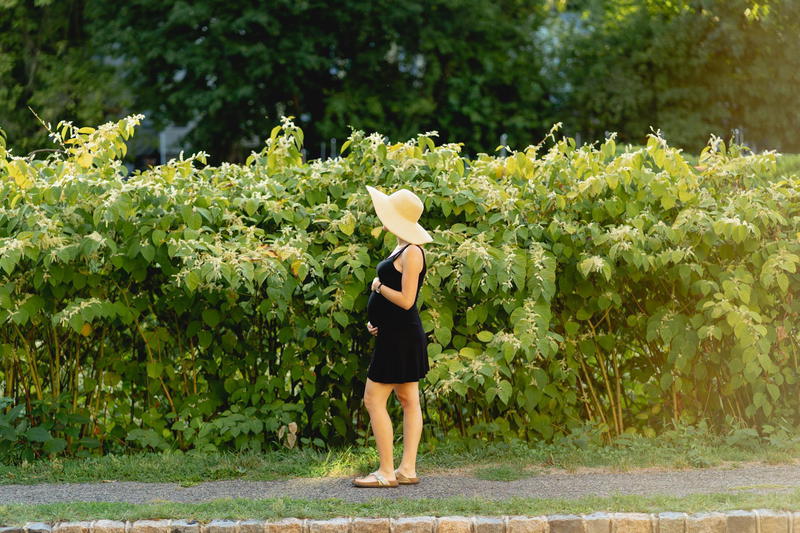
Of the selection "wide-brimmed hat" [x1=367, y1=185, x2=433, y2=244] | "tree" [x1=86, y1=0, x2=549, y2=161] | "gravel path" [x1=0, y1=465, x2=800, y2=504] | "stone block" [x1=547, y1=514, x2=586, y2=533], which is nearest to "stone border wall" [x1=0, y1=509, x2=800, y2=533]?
"stone block" [x1=547, y1=514, x2=586, y2=533]

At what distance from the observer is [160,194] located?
22.3 ft

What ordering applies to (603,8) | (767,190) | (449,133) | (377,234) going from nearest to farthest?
(377,234)
(767,190)
(449,133)
(603,8)

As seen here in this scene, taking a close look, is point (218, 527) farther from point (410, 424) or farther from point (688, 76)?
point (688, 76)

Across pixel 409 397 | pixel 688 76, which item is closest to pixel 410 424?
pixel 409 397

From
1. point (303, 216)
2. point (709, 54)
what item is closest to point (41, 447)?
point (303, 216)

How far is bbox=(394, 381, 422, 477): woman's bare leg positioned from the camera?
20.6 feet

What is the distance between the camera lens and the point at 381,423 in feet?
20.5

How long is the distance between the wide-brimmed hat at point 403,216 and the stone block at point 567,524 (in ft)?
5.37

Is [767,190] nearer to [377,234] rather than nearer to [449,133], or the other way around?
[377,234]

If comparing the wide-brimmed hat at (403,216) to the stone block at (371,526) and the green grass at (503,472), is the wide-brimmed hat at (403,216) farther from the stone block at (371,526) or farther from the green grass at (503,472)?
the stone block at (371,526)

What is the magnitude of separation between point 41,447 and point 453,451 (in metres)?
2.55

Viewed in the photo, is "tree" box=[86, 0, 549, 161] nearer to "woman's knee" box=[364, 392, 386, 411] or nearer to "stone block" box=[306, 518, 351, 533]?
"woman's knee" box=[364, 392, 386, 411]

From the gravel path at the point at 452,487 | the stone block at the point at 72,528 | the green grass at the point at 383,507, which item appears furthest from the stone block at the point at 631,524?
the stone block at the point at 72,528

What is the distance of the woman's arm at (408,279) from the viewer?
6.03 m
